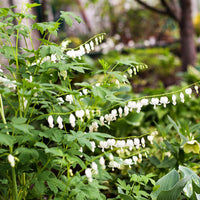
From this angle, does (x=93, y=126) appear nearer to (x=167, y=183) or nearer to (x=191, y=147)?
(x=167, y=183)

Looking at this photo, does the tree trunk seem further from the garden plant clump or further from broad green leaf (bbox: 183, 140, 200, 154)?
broad green leaf (bbox: 183, 140, 200, 154)

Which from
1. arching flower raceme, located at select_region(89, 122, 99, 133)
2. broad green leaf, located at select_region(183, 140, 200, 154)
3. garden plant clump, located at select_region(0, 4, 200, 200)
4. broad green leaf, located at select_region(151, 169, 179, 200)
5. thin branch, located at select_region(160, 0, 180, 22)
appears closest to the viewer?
garden plant clump, located at select_region(0, 4, 200, 200)

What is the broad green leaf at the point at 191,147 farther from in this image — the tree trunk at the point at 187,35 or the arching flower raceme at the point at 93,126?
the tree trunk at the point at 187,35

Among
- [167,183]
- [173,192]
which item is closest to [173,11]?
[167,183]

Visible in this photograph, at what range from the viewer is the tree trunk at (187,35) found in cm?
505

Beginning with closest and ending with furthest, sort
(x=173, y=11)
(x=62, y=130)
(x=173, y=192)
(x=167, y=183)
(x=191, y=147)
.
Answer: (x=62, y=130) < (x=173, y=192) < (x=167, y=183) < (x=191, y=147) < (x=173, y=11)

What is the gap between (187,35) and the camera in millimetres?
5363

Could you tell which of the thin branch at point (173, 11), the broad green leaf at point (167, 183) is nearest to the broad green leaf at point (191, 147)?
the broad green leaf at point (167, 183)

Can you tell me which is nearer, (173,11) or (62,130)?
(62,130)

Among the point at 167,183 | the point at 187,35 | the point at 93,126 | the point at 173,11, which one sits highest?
the point at 173,11

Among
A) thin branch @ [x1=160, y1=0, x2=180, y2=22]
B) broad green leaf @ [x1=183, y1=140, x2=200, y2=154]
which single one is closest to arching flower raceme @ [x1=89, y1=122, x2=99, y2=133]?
broad green leaf @ [x1=183, y1=140, x2=200, y2=154]

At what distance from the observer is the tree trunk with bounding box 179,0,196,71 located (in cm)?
505

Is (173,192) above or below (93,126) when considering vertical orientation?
below

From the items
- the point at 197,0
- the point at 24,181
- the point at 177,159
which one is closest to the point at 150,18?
the point at 197,0
